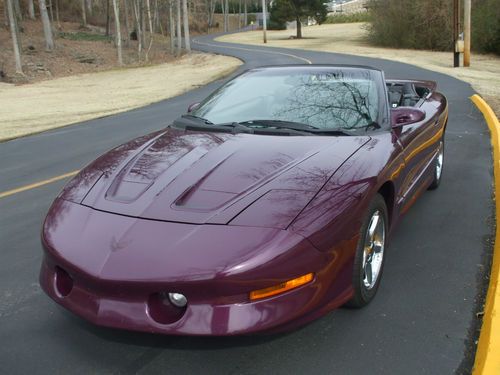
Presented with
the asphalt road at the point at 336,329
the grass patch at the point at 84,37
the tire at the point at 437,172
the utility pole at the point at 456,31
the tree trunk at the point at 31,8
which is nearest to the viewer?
the asphalt road at the point at 336,329

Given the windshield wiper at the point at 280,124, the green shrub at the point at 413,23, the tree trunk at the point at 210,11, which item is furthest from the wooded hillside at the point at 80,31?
the windshield wiper at the point at 280,124

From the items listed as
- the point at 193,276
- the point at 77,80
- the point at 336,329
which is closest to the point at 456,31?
the point at 77,80

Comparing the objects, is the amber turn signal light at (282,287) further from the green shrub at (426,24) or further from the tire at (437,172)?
the green shrub at (426,24)

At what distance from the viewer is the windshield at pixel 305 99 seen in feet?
13.3

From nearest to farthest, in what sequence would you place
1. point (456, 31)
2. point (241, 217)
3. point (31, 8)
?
point (241, 217) < point (456, 31) < point (31, 8)

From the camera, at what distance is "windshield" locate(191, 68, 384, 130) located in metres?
4.05

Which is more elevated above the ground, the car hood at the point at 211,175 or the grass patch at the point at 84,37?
the grass patch at the point at 84,37

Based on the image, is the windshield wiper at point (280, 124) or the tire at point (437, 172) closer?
the windshield wiper at point (280, 124)

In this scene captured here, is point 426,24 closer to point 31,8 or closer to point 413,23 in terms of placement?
point 413,23

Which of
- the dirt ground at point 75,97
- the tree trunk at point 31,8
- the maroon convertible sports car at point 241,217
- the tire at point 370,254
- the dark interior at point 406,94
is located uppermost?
the tree trunk at point 31,8

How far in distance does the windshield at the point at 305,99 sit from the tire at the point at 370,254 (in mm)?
778

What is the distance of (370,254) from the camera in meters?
3.36

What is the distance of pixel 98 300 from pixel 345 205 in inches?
53.4

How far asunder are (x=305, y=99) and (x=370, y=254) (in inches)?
57.3
